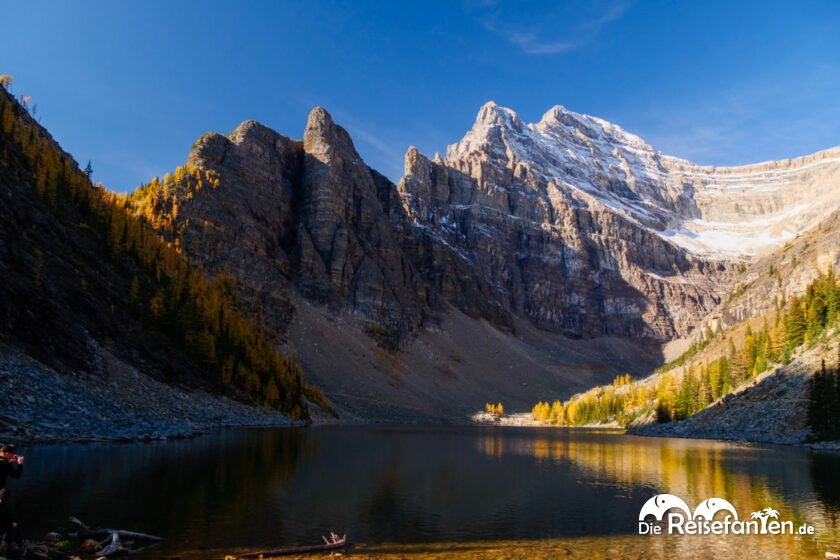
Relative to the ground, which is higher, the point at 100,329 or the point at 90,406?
the point at 100,329

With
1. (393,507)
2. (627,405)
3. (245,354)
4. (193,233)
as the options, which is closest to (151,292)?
(245,354)

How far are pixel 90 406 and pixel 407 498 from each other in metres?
35.8

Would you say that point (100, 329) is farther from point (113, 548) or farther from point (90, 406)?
point (113, 548)

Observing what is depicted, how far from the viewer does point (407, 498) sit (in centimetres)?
2925

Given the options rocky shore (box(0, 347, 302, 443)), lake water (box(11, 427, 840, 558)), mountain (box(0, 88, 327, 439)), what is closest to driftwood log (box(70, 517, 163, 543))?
lake water (box(11, 427, 840, 558))

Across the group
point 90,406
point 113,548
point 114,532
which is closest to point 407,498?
point 114,532

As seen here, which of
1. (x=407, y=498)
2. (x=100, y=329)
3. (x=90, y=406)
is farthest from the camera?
(x=100, y=329)

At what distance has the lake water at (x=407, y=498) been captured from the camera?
2052cm

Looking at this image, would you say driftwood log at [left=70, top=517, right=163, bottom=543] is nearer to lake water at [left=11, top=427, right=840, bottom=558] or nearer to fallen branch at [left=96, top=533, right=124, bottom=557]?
fallen branch at [left=96, top=533, right=124, bottom=557]

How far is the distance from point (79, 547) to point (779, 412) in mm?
79306

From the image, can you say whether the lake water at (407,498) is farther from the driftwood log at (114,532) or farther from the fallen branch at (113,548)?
the fallen branch at (113,548)

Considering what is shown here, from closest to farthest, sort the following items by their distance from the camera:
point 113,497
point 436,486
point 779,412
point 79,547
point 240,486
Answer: point 79,547 → point 113,497 → point 240,486 → point 436,486 → point 779,412

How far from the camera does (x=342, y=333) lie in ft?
586

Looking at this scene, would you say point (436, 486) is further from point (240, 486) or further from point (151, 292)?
point (151, 292)
